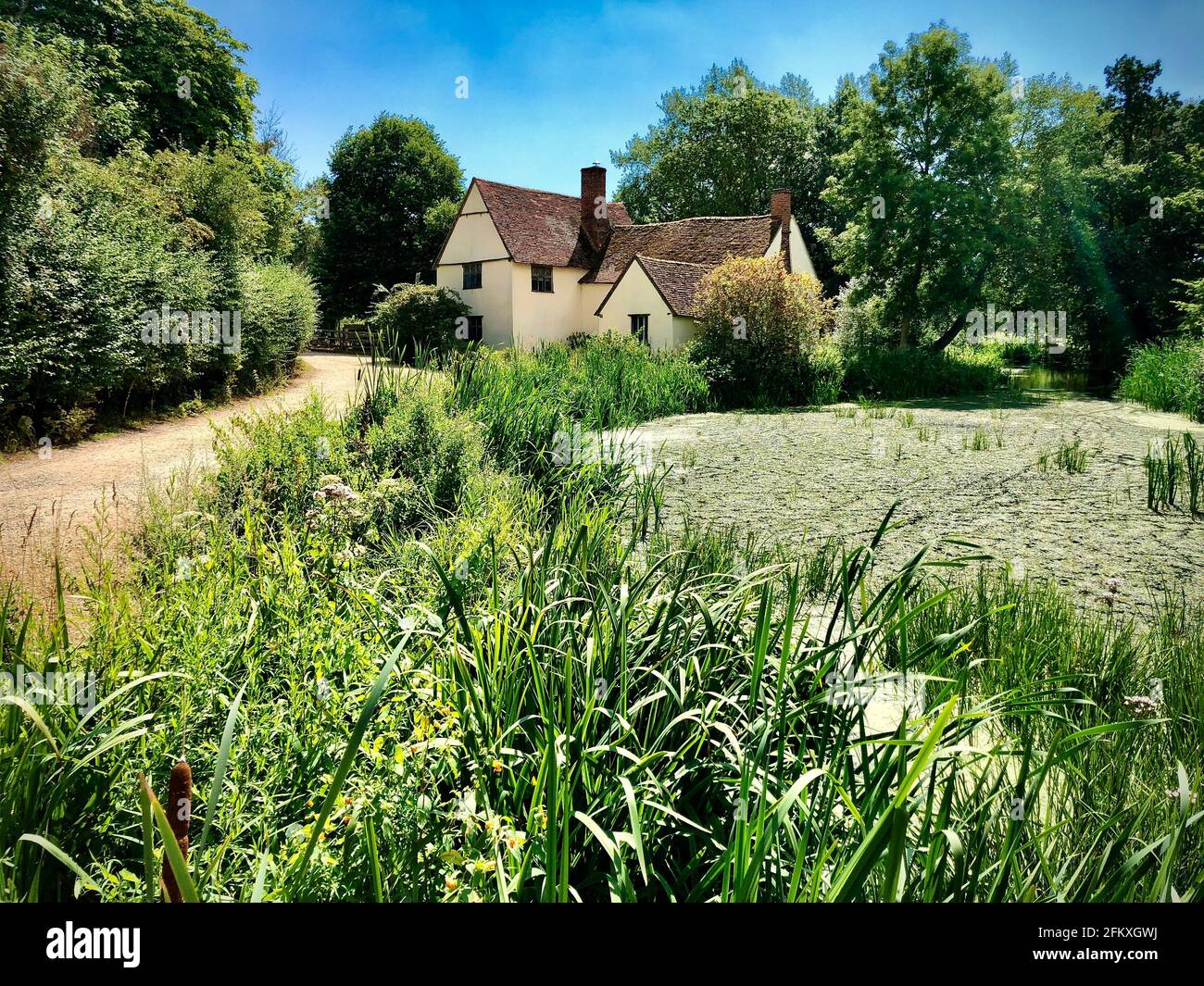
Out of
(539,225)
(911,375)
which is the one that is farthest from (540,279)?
(911,375)

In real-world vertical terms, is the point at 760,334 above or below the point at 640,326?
below

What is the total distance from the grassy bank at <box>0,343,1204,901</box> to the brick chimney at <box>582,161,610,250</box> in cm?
2992

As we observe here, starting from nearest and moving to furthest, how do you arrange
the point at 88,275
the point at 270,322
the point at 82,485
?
the point at 82,485 < the point at 88,275 < the point at 270,322

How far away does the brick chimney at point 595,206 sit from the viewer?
31.4 meters

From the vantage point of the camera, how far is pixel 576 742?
2.13 meters

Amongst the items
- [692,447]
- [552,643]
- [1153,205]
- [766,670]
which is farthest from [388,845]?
[1153,205]

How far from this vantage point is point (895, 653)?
3992mm

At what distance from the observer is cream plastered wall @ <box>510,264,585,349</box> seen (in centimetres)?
2848

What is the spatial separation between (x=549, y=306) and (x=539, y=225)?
354 cm

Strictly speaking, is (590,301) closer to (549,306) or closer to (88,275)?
(549,306)

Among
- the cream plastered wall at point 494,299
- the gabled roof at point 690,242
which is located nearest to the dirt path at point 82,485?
the cream plastered wall at point 494,299

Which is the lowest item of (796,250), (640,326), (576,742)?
(576,742)

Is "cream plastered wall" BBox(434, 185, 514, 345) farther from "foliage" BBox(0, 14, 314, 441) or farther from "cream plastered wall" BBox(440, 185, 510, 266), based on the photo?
"foliage" BBox(0, 14, 314, 441)
